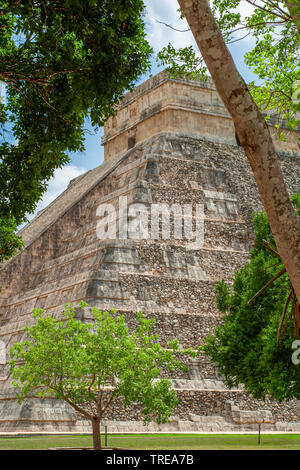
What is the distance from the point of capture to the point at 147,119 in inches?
1159

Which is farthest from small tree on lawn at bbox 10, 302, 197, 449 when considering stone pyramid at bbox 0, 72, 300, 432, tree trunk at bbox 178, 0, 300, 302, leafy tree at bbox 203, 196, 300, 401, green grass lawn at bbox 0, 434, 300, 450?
tree trunk at bbox 178, 0, 300, 302

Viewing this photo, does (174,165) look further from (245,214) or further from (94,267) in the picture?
(94,267)

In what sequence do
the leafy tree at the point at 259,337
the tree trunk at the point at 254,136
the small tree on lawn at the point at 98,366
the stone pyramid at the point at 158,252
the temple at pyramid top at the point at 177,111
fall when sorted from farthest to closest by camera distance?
1. the temple at pyramid top at the point at 177,111
2. the stone pyramid at the point at 158,252
3. the small tree on lawn at the point at 98,366
4. the leafy tree at the point at 259,337
5. the tree trunk at the point at 254,136

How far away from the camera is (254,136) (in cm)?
632

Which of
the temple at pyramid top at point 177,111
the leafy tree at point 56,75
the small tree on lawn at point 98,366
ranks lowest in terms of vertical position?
the small tree on lawn at point 98,366

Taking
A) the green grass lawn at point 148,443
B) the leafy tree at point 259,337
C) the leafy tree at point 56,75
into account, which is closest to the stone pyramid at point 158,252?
the green grass lawn at point 148,443

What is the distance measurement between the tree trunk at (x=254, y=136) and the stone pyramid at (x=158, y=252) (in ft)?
42.5

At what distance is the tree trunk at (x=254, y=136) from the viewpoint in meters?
6.24

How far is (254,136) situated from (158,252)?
55.7 ft

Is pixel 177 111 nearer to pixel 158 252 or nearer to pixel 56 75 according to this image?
pixel 158 252

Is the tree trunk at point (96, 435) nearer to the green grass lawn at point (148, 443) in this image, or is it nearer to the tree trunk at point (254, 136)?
the green grass lawn at point (148, 443)

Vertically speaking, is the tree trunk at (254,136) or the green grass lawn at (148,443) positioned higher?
the tree trunk at (254,136)

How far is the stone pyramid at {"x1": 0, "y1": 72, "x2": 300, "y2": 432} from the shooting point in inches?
785
